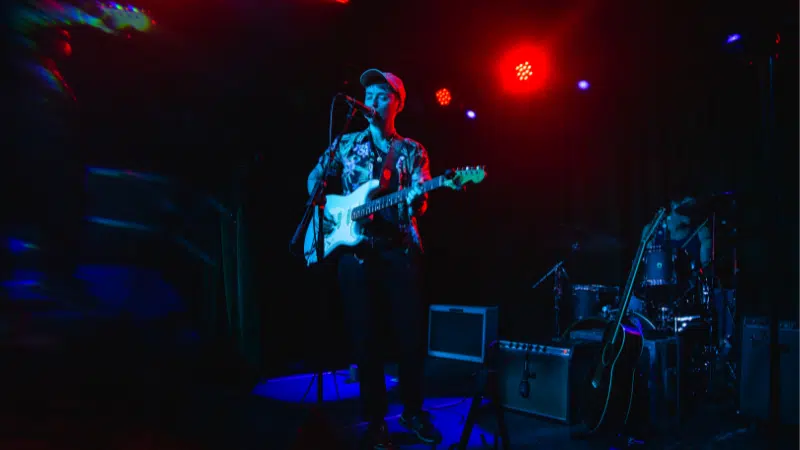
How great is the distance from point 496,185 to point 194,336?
4.57m

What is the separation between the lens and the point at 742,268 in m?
5.75

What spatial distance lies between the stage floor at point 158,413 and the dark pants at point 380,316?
34 centimetres

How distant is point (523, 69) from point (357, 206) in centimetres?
390

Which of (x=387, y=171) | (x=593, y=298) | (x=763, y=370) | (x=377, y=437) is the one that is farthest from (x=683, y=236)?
(x=377, y=437)

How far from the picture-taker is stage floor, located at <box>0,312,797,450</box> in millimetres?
2613

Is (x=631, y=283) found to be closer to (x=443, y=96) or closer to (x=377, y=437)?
(x=377, y=437)

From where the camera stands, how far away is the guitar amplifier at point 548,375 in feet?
10.9

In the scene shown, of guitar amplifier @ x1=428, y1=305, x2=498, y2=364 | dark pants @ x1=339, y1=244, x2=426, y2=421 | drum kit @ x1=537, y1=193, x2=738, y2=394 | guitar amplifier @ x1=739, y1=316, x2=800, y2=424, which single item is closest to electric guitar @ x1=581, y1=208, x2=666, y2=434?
drum kit @ x1=537, y1=193, x2=738, y2=394

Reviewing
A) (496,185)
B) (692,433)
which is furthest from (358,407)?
(496,185)

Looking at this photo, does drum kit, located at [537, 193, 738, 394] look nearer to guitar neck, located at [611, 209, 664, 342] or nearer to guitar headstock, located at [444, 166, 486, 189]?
guitar neck, located at [611, 209, 664, 342]

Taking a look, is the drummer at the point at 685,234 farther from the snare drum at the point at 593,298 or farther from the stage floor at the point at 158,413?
the stage floor at the point at 158,413

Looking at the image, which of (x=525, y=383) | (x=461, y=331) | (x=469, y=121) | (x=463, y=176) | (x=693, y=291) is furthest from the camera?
(x=469, y=121)

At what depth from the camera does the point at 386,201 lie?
2.89 meters

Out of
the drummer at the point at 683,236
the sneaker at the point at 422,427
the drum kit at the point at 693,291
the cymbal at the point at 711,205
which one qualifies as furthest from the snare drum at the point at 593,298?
the sneaker at the point at 422,427
